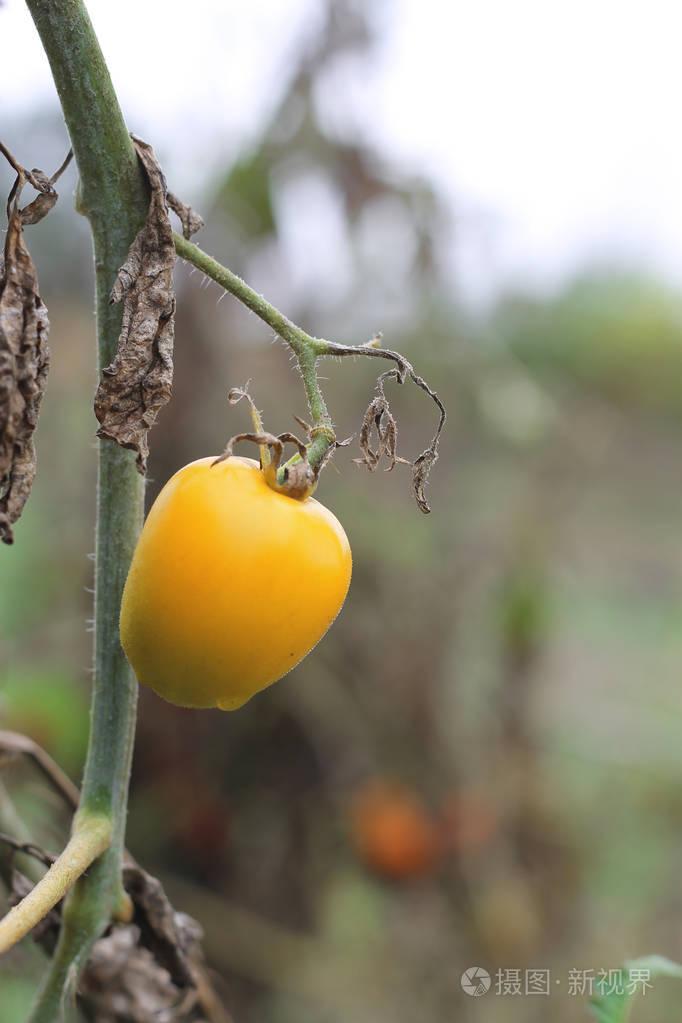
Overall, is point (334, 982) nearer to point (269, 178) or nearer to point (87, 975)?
point (87, 975)

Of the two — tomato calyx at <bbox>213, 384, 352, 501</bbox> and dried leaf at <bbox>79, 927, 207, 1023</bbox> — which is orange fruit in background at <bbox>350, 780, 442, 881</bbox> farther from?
tomato calyx at <bbox>213, 384, 352, 501</bbox>

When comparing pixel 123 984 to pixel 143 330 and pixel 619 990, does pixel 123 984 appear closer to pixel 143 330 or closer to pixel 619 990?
pixel 619 990

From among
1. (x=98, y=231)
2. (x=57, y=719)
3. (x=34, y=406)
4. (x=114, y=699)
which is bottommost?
(x=57, y=719)

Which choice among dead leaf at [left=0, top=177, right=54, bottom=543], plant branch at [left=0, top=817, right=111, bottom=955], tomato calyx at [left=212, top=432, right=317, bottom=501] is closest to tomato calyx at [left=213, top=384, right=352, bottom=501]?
tomato calyx at [left=212, top=432, right=317, bottom=501]

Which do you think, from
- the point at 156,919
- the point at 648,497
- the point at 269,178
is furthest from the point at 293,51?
the point at 648,497

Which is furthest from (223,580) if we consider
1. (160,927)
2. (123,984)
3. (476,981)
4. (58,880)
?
(476,981)

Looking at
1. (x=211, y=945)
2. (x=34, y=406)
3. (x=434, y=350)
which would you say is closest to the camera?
(x=34, y=406)

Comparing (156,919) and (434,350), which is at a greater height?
(434,350)

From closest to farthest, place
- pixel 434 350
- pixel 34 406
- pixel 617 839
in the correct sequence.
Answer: pixel 34 406, pixel 434 350, pixel 617 839
